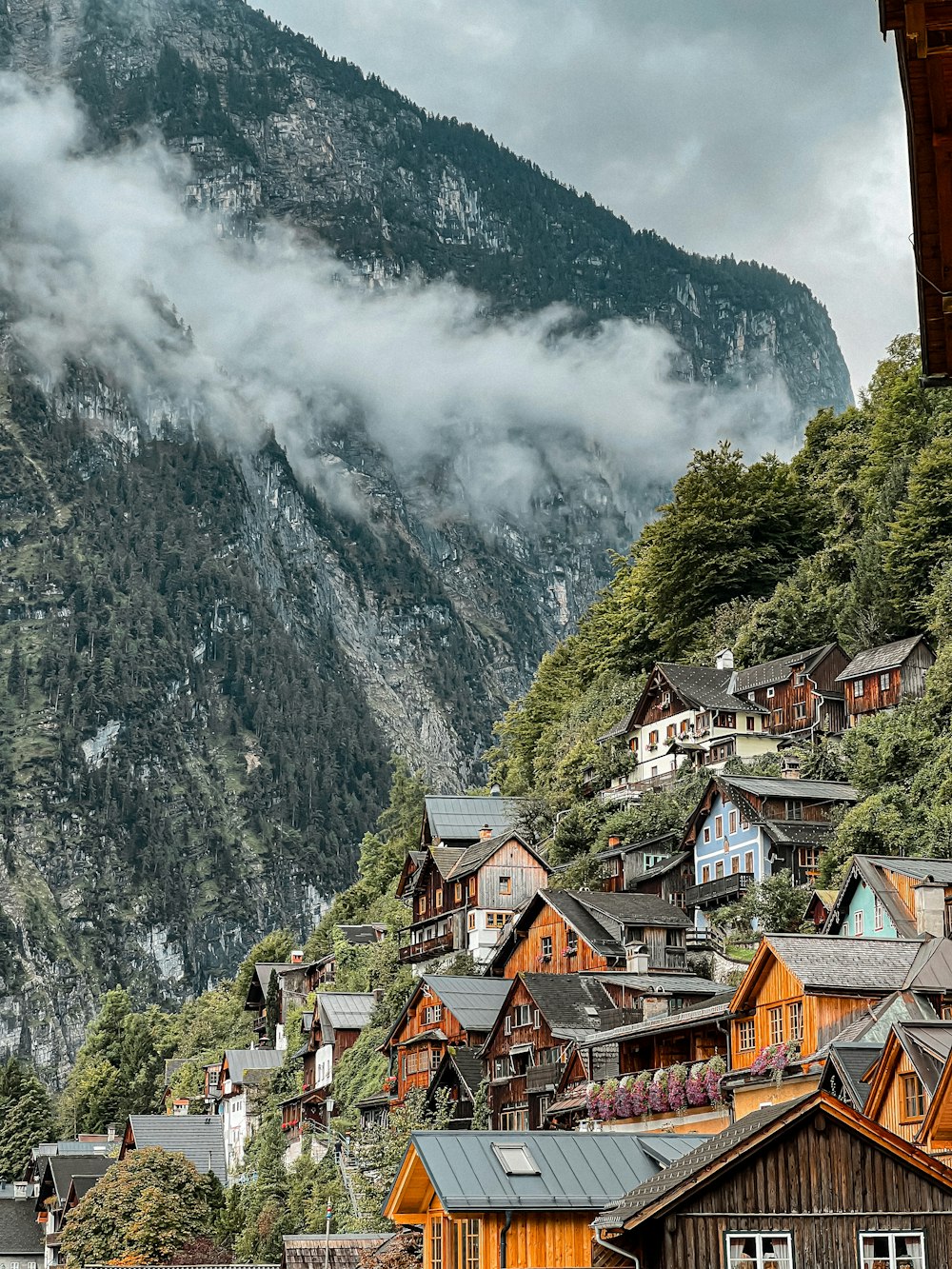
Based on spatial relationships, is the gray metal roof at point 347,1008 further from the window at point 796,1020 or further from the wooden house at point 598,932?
the window at point 796,1020

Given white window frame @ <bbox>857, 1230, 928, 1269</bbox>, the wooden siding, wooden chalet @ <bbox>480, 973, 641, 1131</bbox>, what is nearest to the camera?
the wooden siding

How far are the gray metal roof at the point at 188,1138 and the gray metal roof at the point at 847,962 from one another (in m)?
50.4

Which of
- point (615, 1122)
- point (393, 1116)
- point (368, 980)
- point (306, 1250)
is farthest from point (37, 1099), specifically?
point (615, 1122)

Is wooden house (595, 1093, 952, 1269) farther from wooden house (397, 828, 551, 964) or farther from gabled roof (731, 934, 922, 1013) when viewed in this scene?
wooden house (397, 828, 551, 964)

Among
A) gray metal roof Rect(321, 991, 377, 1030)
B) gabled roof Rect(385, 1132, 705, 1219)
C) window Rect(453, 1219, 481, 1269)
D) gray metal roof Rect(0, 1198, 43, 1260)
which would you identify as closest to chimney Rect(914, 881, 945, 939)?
gabled roof Rect(385, 1132, 705, 1219)

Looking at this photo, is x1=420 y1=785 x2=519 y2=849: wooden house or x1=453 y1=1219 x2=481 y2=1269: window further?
x1=420 y1=785 x2=519 y2=849: wooden house

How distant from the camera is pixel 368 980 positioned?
94.4 meters

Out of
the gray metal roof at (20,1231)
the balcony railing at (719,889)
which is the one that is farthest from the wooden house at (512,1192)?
the gray metal roof at (20,1231)

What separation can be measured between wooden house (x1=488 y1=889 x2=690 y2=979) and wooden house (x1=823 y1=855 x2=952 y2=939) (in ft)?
33.9

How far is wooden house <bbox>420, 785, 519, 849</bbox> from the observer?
301ft

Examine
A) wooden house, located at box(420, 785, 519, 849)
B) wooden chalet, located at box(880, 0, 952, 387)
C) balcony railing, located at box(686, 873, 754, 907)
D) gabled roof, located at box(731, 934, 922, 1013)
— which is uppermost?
wooden house, located at box(420, 785, 519, 849)

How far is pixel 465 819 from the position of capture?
307 ft

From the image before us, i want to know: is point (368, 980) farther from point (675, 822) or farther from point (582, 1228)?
point (582, 1228)

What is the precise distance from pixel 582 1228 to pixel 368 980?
6598 centimetres
